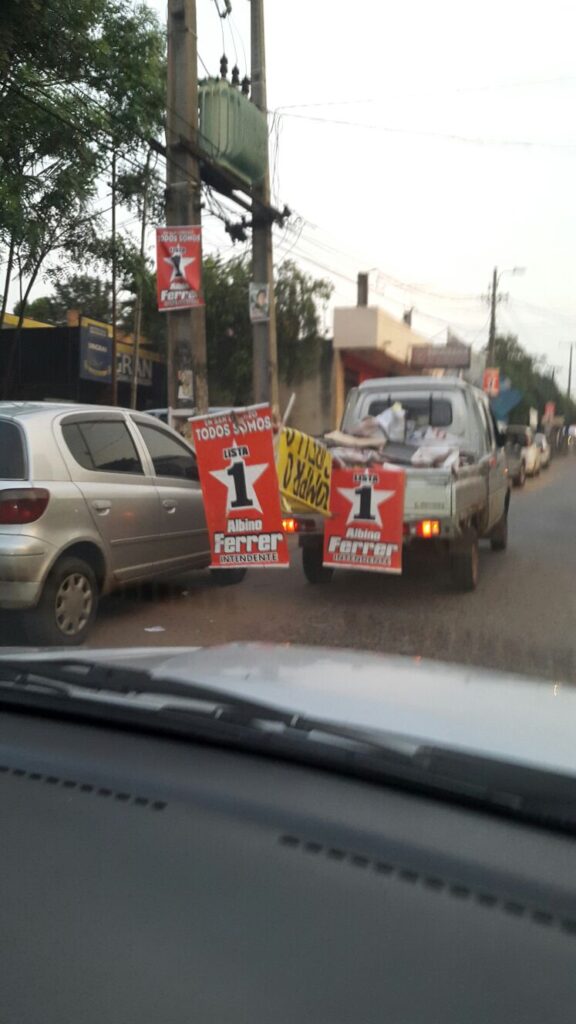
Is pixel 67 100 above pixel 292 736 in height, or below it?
above

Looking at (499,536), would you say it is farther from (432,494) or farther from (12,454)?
(12,454)

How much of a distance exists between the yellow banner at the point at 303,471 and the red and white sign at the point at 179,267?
17.4 ft

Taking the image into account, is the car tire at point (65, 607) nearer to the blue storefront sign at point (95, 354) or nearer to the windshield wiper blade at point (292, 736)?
the windshield wiper blade at point (292, 736)

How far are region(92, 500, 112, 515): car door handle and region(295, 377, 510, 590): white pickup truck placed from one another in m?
1.83

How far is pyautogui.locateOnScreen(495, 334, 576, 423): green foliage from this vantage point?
190 ft

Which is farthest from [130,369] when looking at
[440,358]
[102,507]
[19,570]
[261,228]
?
[19,570]

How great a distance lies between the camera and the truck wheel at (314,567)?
920cm

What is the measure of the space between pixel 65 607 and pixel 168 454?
88.8 inches

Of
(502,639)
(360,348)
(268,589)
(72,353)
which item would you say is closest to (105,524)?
(268,589)

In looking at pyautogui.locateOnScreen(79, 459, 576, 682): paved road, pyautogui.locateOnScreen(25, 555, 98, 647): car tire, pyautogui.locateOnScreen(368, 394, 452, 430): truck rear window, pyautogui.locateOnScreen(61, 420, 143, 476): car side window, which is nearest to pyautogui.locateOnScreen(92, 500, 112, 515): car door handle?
pyautogui.locateOnScreen(61, 420, 143, 476): car side window

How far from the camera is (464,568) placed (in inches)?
343

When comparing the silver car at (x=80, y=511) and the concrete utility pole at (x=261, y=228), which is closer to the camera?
the silver car at (x=80, y=511)

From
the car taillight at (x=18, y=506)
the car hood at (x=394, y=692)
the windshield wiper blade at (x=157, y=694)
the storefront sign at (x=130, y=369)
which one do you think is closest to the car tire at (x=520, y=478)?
the storefront sign at (x=130, y=369)

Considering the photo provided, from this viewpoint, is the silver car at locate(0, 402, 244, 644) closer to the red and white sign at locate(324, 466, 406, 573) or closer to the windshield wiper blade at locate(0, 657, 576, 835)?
the red and white sign at locate(324, 466, 406, 573)
